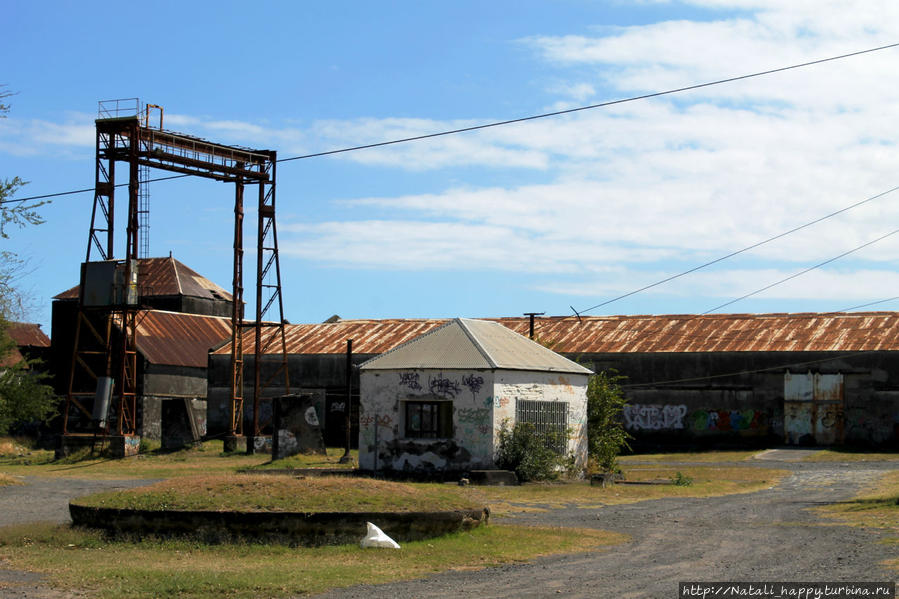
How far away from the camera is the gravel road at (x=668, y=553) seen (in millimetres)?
11359

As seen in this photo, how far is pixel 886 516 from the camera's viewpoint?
61.3ft

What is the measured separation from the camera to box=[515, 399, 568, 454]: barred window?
27.4 meters

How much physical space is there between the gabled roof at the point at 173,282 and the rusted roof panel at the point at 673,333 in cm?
1168

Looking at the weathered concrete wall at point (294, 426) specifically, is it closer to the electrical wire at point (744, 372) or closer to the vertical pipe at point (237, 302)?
the vertical pipe at point (237, 302)

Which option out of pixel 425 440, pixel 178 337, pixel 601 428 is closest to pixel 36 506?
pixel 425 440

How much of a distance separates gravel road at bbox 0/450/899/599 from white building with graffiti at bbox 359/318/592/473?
213 inches

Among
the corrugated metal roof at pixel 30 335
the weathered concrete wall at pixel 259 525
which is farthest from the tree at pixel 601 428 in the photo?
the corrugated metal roof at pixel 30 335

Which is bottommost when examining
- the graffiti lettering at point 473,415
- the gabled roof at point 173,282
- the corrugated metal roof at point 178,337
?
the graffiti lettering at point 473,415

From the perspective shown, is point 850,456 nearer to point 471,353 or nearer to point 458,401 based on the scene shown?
point 471,353

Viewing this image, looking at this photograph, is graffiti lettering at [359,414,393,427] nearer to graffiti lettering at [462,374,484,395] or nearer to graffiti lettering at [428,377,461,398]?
graffiti lettering at [428,377,461,398]

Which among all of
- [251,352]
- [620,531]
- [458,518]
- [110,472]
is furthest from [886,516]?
[251,352]

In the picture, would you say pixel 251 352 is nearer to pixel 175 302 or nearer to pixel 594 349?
pixel 175 302

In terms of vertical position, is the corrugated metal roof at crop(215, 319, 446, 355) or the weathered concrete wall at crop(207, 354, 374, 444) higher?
the corrugated metal roof at crop(215, 319, 446, 355)

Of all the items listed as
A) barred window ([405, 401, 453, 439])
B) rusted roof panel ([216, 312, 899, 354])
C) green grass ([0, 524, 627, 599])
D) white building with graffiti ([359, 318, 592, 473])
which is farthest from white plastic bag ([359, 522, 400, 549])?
rusted roof panel ([216, 312, 899, 354])
